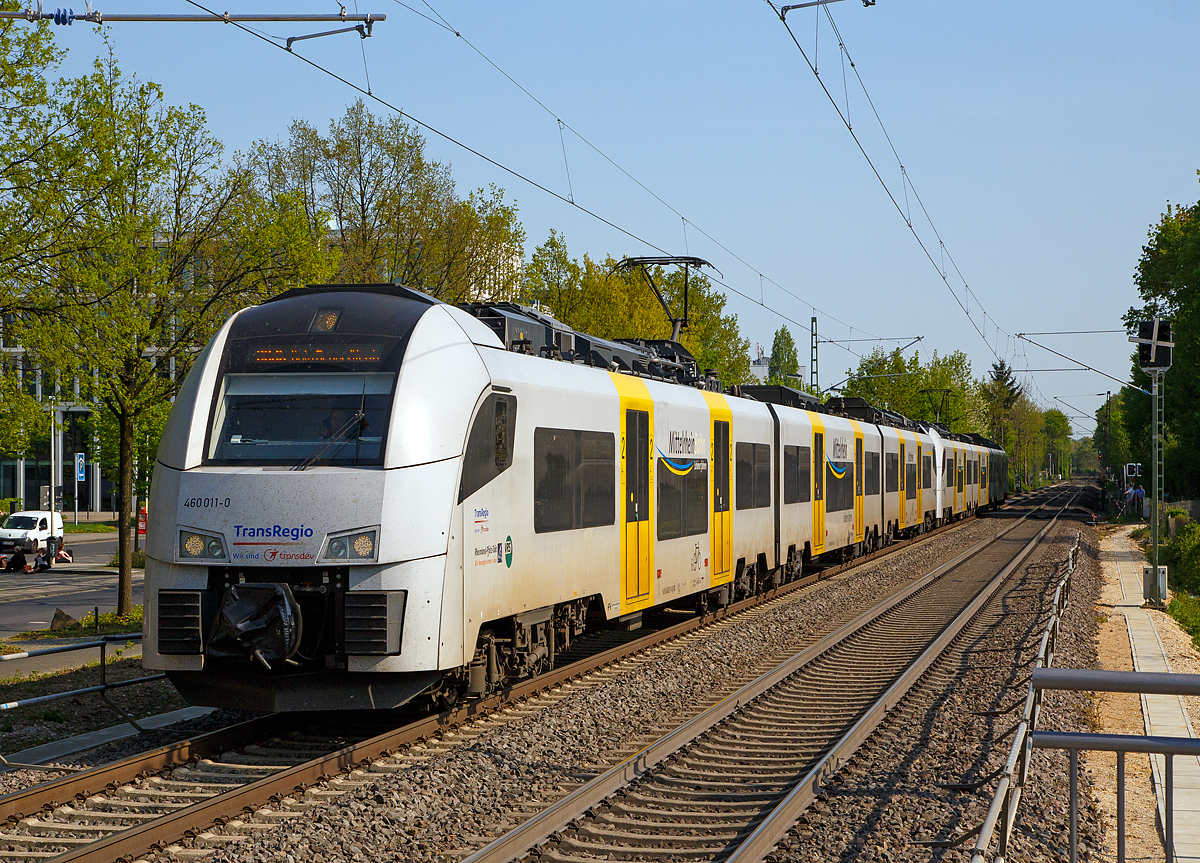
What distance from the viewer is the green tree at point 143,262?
15.6 metres

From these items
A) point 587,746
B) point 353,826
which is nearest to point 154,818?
point 353,826

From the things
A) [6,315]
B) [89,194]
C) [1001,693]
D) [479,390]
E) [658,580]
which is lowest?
[1001,693]

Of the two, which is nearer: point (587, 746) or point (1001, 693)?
point (587, 746)

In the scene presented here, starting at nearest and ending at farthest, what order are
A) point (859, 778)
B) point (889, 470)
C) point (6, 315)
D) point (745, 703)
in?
point (859, 778)
point (745, 703)
point (6, 315)
point (889, 470)

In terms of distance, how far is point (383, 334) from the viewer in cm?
904

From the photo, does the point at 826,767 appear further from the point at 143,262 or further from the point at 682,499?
the point at 143,262

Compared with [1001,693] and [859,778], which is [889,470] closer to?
[1001,693]

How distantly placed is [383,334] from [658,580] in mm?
5604

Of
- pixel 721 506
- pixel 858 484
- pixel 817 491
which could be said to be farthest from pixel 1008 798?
pixel 858 484

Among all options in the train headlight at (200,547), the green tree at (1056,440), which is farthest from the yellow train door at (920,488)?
the green tree at (1056,440)

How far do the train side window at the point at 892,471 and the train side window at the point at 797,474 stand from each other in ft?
29.4

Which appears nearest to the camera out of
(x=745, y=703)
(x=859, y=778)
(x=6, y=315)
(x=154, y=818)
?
(x=154, y=818)

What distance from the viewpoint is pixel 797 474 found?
67.8 feet

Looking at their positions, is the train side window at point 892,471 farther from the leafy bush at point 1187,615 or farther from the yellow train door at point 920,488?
the leafy bush at point 1187,615
